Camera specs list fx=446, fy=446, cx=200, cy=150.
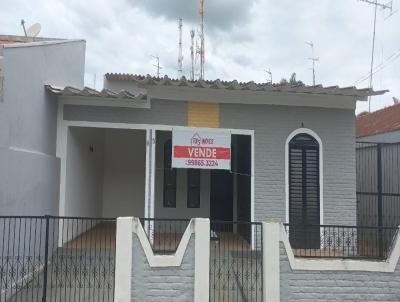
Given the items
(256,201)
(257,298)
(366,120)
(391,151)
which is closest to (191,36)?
(366,120)

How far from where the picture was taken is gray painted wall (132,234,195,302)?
626 centimetres

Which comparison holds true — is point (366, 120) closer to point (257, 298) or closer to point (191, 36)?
point (191, 36)

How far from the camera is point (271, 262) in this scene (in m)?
6.42

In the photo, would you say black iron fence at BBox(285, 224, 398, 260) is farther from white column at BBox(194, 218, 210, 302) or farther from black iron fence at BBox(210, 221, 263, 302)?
white column at BBox(194, 218, 210, 302)

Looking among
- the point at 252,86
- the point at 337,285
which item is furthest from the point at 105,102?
the point at 337,285

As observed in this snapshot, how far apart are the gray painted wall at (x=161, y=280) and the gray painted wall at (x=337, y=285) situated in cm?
135

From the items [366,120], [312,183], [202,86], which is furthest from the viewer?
[366,120]

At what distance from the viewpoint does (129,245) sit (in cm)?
620

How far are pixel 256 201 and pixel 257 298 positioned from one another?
2934mm

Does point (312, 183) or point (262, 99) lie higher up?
point (262, 99)

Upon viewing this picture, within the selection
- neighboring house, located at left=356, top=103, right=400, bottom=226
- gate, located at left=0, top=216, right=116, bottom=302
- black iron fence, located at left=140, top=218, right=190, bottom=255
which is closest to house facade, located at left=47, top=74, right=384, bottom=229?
black iron fence, located at left=140, top=218, right=190, bottom=255

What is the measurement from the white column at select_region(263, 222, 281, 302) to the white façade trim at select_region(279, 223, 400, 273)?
0.12m

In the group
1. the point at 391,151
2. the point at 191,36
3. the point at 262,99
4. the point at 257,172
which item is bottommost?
the point at 257,172

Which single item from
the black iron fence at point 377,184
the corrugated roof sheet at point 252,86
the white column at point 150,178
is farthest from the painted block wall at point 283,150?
the black iron fence at point 377,184
